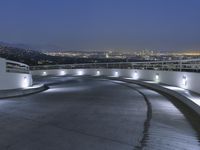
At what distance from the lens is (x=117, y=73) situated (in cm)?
3656

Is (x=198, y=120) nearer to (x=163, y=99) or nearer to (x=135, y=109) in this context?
(x=135, y=109)

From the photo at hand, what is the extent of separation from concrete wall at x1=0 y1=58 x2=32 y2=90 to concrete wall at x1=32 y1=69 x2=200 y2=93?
30.7ft

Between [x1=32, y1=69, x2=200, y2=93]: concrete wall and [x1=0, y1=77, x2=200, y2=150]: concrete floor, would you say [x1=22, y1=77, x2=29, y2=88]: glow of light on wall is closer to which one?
[x1=0, y1=77, x2=200, y2=150]: concrete floor

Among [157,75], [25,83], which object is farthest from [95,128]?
[157,75]

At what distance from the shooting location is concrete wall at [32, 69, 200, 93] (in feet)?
52.7

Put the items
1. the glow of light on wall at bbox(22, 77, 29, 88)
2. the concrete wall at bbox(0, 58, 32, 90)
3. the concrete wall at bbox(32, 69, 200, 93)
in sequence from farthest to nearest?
1. the glow of light on wall at bbox(22, 77, 29, 88)
2. the concrete wall at bbox(0, 58, 32, 90)
3. the concrete wall at bbox(32, 69, 200, 93)

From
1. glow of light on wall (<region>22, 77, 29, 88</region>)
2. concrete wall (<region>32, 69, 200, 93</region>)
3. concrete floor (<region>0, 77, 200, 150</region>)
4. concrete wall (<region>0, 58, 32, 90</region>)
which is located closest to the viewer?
concrete floor (<region>0, 77, 200, 150</region>)

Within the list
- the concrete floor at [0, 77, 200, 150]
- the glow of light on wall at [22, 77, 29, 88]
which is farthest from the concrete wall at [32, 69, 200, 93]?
the glow of light on wall at [22, 77, 29, 88]

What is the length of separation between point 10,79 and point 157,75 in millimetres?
11097

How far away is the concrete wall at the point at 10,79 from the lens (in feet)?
58.3

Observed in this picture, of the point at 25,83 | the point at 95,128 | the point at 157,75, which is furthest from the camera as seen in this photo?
the point at 157,75

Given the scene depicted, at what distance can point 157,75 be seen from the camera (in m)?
24.6

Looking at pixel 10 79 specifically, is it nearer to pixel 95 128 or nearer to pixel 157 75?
pixel 157 75

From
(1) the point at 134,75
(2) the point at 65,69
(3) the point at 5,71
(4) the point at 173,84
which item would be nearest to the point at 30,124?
(3) the point at 5,71
